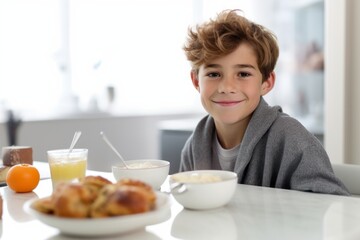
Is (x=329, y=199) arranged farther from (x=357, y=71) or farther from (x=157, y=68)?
(x=157, y=68)

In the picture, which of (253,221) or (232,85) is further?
(232,85)

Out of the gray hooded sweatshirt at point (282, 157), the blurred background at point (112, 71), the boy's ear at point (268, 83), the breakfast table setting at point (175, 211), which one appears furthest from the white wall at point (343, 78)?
the breakfast table setting at point (175, 211)

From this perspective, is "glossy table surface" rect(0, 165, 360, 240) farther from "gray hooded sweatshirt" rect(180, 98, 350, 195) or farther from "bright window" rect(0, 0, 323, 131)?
"bright window" rect(0, 0, 323, 131)

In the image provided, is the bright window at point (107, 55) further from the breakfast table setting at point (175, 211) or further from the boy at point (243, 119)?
the breakfast table setting at point (175, 211)

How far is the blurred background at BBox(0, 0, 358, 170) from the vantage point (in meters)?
3.08

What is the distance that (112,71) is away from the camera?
3611 mm

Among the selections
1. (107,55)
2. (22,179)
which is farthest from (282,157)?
(107,55)

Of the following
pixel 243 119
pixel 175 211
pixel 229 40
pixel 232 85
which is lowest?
pixel 175 211

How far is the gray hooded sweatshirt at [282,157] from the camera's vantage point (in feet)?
3.98

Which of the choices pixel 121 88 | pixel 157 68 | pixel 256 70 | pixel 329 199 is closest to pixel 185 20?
pixel 157 68

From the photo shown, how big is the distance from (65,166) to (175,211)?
1.25ft

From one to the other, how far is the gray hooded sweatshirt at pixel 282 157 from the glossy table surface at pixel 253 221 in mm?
110

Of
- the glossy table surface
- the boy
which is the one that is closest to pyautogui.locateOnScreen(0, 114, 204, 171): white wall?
the boy

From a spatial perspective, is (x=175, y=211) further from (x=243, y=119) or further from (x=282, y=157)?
(x=243, y=119)
